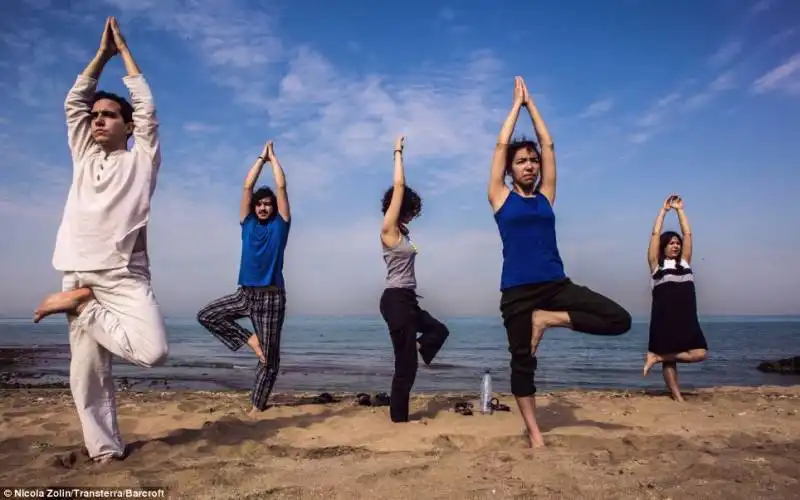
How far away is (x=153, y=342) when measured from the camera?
11.7 ft

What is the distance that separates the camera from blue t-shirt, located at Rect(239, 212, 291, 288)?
234 inches

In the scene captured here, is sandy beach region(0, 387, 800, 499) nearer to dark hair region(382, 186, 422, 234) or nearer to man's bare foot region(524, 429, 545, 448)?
man's bare foot region(524, 429, 545, 448)

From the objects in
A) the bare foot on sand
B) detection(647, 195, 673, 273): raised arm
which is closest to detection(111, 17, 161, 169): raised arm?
the bare foot on sand

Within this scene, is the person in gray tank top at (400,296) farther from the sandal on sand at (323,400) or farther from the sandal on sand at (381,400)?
the sandal on sand at (323,400)

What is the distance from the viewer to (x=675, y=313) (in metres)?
7.25

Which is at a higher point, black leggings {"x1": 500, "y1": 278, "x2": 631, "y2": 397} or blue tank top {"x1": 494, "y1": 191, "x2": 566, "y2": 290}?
blue tank top {"x1": 494, "y1": 191, "x2": 566, "y2": 290}

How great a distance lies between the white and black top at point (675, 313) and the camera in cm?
719

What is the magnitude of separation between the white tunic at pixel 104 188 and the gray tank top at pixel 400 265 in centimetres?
244

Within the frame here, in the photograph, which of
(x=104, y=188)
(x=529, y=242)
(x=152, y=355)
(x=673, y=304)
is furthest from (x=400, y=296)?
(x=673, y=304)

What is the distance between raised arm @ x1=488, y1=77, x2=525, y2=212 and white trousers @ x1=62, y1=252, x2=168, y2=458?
101 inches

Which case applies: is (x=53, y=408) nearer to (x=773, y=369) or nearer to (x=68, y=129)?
(x=68, y=129)

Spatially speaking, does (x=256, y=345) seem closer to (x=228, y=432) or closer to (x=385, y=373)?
(x=228, y=432)

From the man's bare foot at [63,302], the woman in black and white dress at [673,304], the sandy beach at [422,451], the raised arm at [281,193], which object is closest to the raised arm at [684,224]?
the woman in black and white dress at [673,304]

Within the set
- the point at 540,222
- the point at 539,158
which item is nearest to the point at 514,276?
the point at 540,222
